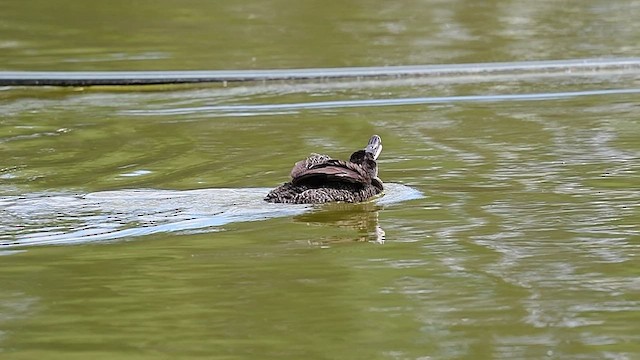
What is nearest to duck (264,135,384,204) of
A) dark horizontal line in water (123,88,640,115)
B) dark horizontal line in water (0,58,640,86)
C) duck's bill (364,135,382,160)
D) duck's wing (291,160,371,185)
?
duck's wing (291,160,371,185)

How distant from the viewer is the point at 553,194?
670cm

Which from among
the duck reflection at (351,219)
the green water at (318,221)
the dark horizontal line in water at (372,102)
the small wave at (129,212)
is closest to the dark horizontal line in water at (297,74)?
the green water at (318,221)

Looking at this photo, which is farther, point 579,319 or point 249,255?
point 249,255

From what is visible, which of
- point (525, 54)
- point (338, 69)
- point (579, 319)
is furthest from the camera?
point (525, 54)

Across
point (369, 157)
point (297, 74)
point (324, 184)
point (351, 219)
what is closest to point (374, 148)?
point (369, 157)

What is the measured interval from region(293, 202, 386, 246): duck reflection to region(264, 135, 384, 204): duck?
0.15 ft

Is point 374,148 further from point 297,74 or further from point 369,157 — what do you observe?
point 297,74

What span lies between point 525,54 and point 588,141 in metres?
4.83

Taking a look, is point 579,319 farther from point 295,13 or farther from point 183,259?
point 295,13

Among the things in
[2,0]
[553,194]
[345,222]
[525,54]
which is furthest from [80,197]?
[2,0]

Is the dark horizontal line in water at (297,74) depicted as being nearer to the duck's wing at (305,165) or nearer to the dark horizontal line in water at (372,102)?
the dark horizontal line in water at (372,102)

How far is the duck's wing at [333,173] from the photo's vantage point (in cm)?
644

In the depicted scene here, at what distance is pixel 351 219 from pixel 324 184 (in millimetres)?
321

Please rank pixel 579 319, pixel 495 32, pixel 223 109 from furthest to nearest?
1. pixel 495 32
2. pixel 223 109
3. pixel 579 319
